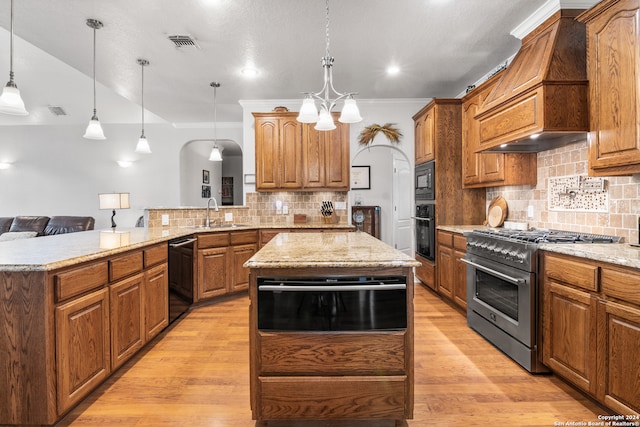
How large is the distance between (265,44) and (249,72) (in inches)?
28.7

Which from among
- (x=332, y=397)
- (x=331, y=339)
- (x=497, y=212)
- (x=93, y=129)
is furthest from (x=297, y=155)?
(x=332, y=397)

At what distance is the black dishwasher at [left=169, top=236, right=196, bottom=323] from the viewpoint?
296 cm

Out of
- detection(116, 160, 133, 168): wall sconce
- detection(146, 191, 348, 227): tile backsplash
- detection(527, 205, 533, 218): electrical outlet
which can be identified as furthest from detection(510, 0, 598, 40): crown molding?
detection(116, 160, 133, 168): wall sconce

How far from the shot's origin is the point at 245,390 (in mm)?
1994

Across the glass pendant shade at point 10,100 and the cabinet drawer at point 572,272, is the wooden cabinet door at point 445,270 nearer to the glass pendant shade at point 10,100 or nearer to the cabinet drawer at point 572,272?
the cabinet drawer at point 572,272

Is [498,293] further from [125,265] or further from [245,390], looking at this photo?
[125,265]

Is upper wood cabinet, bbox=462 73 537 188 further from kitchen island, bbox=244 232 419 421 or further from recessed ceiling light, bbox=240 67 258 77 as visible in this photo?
recessed ceiling light, bbox=240 67 258 77

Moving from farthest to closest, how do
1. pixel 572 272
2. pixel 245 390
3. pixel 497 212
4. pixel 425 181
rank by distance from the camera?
pixel 425 181
pixel 497 212
pixel 245 390
pixel 572 272

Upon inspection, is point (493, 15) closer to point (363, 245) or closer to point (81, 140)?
point (363, 245)

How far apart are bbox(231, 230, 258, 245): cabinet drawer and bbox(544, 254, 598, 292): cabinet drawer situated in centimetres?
303

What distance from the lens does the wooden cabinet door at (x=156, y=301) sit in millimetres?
2492

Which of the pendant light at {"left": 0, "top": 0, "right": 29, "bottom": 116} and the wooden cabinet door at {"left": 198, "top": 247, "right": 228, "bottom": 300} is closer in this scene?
the pendant light at {"left": 0, "top": 0, "right": 29, "bottom": 116}

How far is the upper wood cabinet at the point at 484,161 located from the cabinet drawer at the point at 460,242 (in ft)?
2.10

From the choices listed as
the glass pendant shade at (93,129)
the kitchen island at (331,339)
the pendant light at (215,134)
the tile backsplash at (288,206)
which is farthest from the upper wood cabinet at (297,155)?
the kitchen island at (331,339)
